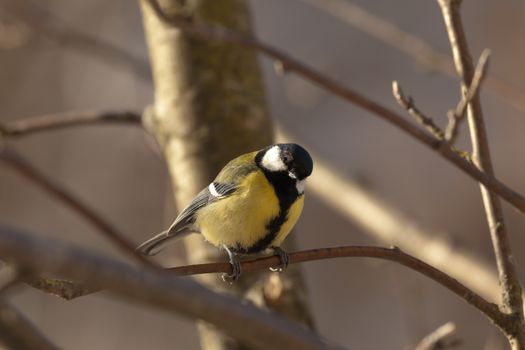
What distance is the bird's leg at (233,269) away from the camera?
1.41m

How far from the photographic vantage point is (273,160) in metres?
2.04

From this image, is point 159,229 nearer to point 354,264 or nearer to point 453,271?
point 354,264

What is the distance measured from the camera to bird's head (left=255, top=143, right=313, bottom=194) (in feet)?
6.45

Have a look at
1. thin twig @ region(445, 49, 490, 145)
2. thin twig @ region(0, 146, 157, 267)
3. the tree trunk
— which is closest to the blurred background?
the tree trunk

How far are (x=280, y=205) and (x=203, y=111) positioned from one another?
15.6 inches

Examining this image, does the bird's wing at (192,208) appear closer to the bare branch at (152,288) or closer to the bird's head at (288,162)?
the bird's head at (288,162)

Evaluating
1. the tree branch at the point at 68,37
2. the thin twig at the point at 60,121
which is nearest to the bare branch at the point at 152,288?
the thin twig at the point at 60,121

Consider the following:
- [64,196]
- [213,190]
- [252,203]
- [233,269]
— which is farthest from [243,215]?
[64,196]

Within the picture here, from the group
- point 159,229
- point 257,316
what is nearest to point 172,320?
point 159,229

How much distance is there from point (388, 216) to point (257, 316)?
6.10 ft

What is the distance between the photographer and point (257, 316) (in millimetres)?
623

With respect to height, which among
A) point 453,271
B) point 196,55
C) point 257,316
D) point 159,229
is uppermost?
point 159,229

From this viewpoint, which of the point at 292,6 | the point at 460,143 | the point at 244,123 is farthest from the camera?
the point at 292,6

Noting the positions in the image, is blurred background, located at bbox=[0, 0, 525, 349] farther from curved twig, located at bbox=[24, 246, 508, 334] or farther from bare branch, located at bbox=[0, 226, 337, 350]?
bare branch, located at bbox=[0, 226, 337, 350]
